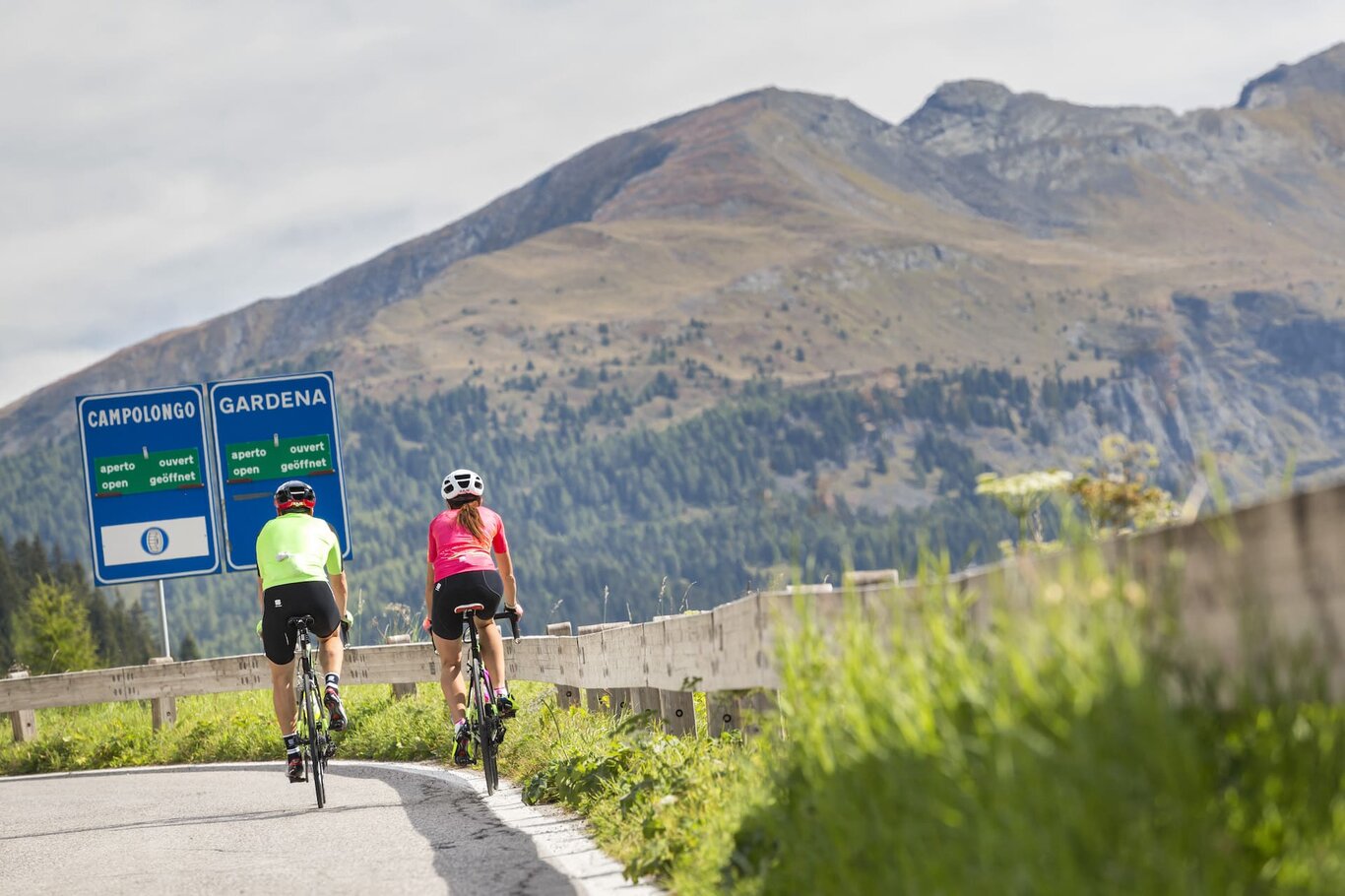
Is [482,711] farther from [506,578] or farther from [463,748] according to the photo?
[506,578]

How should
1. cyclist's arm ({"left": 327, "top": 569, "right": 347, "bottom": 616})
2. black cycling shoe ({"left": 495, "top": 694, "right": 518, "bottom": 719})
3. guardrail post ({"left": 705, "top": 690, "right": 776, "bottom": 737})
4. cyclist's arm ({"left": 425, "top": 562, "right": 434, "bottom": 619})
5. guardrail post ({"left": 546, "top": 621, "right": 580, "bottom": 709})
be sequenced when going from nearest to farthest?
guardrail post ({"left": 705, "top": 690, "right": 776, "bottom": 737}), black cycling shoe ({"left": 495, "top": 694, "right": 518, "bottom": 719}), cyclist's arm ({"left": 425, "top": 562, "right": 434, "bottom": 619}), cyclist's arm ({"left": 327, "top": 569, "right": 347, "bottom": 616}), guardrail post ({"left": 546, "top": 621, "right": 580, "bottom": 709})

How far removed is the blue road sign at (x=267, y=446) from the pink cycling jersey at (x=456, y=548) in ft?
28.9

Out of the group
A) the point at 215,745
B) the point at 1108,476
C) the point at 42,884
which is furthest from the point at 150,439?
the point at 1108,476

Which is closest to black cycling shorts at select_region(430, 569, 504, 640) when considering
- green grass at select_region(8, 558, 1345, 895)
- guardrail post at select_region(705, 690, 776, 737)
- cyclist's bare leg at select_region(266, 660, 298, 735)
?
cyclist's bare leg at select_region(266, 660, 298, 735)

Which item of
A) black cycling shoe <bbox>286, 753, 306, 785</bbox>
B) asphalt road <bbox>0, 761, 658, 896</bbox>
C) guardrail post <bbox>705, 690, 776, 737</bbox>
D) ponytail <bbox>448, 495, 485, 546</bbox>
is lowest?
asphalt road <bbox>0, 761, 658, 896</bbox>

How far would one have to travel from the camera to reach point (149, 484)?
19328 mm

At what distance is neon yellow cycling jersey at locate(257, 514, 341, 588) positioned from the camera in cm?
1068

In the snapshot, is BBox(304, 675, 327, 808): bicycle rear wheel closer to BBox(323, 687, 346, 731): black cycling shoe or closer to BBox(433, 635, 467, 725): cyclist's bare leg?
BBox(323, 687, 346, 731): black cycling shoe

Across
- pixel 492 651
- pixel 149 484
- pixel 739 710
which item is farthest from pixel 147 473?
pixel 739 710

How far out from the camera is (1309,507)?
2.87 m

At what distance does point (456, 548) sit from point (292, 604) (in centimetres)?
108

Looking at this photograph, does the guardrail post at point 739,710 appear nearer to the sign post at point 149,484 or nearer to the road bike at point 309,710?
the road bike at point 309,710

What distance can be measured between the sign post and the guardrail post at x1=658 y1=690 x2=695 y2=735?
39.1 feet

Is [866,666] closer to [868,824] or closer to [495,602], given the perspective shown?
[868,824]
